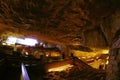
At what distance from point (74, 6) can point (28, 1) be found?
1352 mm

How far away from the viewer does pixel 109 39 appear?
6082mm

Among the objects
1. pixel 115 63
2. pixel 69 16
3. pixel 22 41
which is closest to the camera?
pixel 115 63

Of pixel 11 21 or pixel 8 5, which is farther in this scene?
pixel 11 21

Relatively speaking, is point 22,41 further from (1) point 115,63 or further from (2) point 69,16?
(1) point 115,63

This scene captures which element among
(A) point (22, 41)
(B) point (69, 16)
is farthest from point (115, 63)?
(A) point (22, 41)

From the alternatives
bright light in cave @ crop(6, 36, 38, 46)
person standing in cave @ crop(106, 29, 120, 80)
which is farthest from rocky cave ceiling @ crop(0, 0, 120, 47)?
bright light in cave @ crop(6, 36, 38, 46)

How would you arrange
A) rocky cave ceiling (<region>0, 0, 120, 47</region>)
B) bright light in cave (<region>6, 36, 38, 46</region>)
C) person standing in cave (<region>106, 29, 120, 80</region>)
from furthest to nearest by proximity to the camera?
1. bright light in cave (<region>6, 36, 38, 46</region>)
2. rocky cave ceiling (<region>0, 0, 120, 47</region>)
3. person standing in cave (<region>106, 29, 120, 80</region>)

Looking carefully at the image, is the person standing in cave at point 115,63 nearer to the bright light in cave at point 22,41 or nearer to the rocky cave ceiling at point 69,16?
the rocky cave ceiling at point 69,16

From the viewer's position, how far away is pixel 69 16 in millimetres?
6047

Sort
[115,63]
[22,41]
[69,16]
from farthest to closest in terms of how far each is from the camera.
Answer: [22,41], [69,16], [115,63]

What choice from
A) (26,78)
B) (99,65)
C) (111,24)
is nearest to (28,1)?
(111,24)

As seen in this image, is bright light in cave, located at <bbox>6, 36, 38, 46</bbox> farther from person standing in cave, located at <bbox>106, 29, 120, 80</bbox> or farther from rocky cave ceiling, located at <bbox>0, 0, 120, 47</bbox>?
person standing in cave, located at <bbox>106, 29, 120, 80</bbox>

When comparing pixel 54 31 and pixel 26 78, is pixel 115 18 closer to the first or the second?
pixel 54 31

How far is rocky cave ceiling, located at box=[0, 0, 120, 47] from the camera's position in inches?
214
